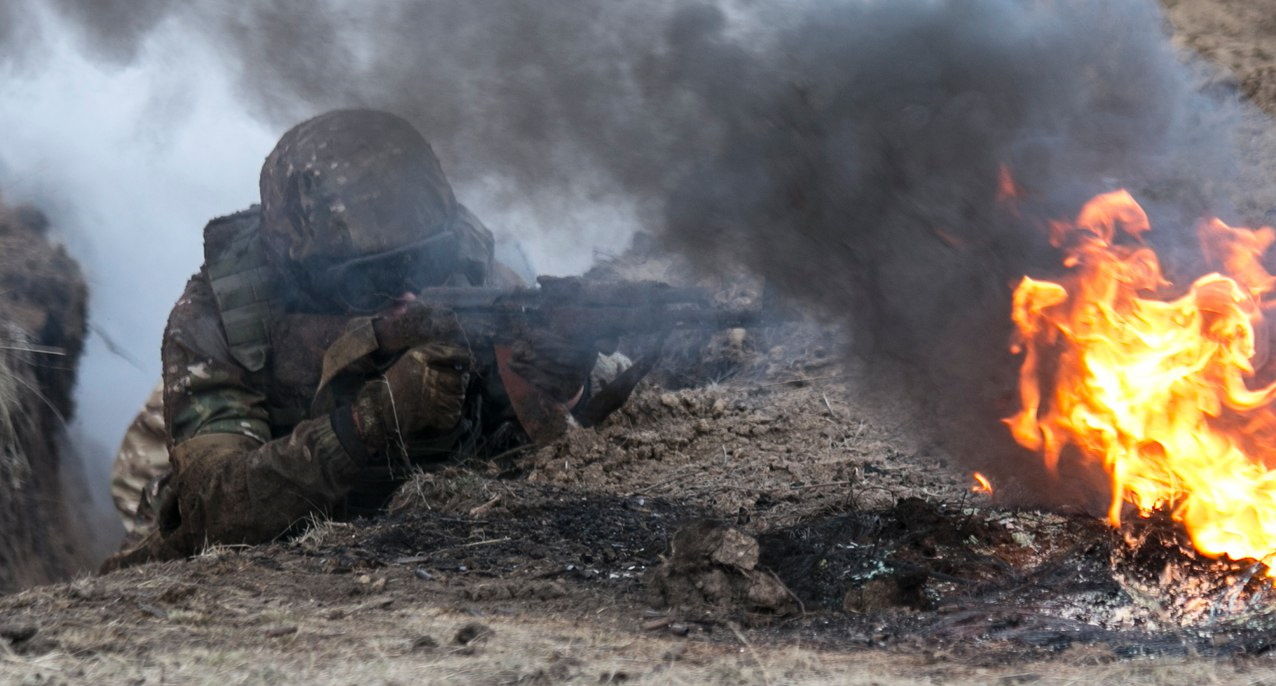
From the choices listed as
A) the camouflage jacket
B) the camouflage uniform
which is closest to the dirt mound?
the camouflage uniform

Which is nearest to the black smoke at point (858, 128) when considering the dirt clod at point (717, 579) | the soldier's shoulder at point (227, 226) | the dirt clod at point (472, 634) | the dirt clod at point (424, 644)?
the soldier's shoulder at point (227, 226)

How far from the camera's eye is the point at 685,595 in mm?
4047

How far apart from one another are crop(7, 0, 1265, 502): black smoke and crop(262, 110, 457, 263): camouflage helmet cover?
0.39 m

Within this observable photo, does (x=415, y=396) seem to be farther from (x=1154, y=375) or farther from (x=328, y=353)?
(x=1154, y=375)

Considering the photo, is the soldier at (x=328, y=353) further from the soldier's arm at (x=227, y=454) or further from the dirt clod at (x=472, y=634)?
the dirt clod at (x=472, y=634)

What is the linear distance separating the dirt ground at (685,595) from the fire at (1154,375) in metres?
0.20

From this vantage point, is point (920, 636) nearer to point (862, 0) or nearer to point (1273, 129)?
point (862, 0)

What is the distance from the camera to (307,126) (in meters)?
6.29

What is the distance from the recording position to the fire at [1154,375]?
4.23 meters

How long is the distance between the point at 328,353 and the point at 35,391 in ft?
8.06

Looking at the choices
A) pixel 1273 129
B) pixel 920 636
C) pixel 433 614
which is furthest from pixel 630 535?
pixel 1273 129

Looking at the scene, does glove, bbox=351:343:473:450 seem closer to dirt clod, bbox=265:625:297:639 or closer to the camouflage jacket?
the camouflage jacket

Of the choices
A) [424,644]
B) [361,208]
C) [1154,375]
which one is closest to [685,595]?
[424,644]

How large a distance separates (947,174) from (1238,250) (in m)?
1.07
